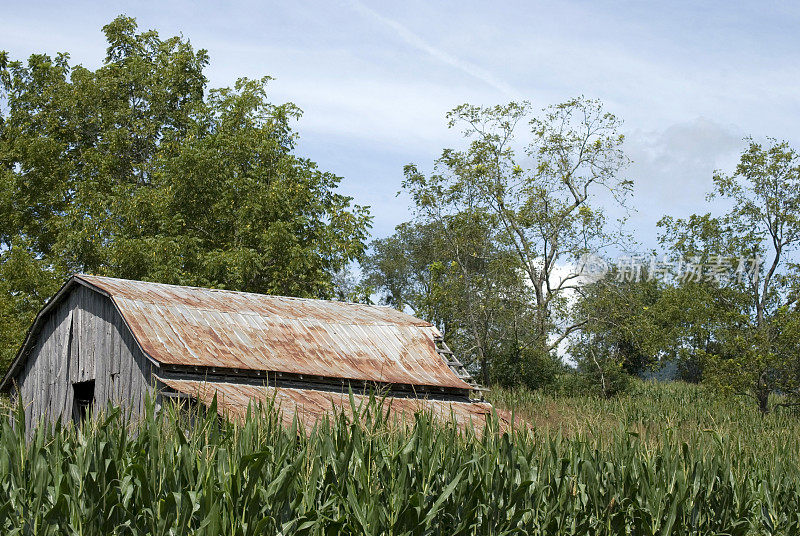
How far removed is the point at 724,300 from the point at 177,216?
60.8 feet

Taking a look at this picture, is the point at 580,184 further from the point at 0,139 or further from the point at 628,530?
the point at 628,530

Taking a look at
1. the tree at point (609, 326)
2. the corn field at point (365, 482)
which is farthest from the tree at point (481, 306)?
the corn field at point (365, 482)

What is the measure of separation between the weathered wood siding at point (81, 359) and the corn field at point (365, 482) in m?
7.40

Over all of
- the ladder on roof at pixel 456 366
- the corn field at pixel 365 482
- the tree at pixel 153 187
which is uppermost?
the tree at pixel 153 187

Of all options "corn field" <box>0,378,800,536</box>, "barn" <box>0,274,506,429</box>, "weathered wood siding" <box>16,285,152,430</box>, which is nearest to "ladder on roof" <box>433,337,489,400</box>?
"barn" <box>0,274,506,429</box>

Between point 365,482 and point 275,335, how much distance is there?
10310mm

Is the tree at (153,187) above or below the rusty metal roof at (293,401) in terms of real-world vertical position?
above

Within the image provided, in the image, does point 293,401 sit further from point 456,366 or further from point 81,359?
point 456,366

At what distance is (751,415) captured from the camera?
2586 cm

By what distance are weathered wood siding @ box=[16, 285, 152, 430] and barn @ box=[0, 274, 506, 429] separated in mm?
26

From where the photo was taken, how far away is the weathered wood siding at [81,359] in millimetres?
15555

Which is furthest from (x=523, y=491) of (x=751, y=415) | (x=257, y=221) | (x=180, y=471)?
(x=257, y=221)

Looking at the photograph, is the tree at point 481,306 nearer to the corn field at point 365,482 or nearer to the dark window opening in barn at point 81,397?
the dark window opening in barn at point 81,397

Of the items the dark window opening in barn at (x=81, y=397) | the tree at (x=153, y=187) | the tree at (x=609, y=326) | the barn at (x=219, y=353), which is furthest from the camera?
the tree at (x=609, y=326)
